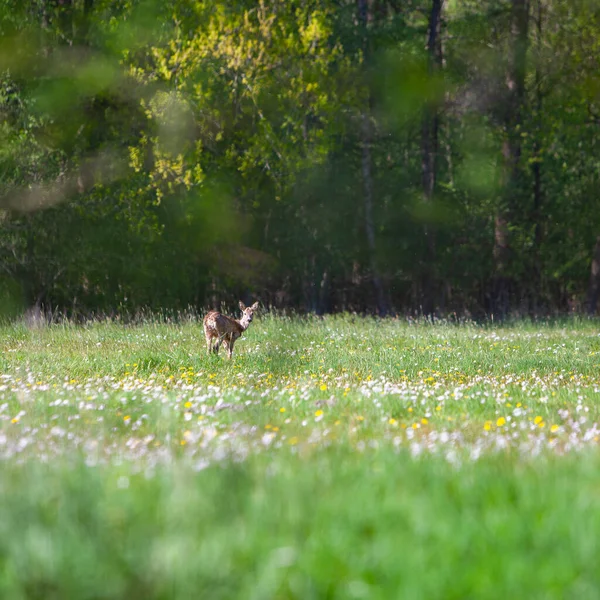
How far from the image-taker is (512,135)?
30.5 metres

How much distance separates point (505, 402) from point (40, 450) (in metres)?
4.94

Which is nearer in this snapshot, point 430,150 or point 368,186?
point 368,186

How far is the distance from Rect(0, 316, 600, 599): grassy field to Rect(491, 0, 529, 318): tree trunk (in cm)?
2138

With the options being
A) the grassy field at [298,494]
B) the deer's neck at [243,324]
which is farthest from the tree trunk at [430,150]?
the grassy field at [298,494]

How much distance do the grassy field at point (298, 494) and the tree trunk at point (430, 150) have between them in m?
21.4

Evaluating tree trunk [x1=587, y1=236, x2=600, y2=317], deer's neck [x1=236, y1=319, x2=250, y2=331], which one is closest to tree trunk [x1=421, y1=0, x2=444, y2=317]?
tree trunk [x1=587, y1=236, x2=600, y2=317]

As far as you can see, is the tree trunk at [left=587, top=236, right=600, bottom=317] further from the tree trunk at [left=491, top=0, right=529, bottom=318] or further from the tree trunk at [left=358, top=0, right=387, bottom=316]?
the tree trunk at [left=358, top=0, right=387, bottom=316]

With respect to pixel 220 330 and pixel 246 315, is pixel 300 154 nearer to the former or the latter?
pixel 246 315

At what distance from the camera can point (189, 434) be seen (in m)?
6.36

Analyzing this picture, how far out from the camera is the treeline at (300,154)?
24.1 m

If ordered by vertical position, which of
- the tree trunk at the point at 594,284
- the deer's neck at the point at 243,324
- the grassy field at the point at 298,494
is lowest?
the tree trunk at the point at 594,284

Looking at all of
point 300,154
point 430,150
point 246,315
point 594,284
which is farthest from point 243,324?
point 594,284

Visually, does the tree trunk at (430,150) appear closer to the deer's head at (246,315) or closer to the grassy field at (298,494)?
the deer's head at (246,315)

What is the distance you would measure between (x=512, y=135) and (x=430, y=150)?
9.60 feet
